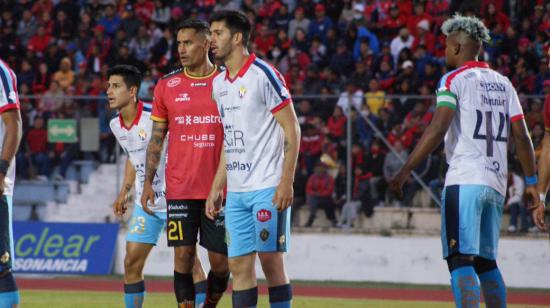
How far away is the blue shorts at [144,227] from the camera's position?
411 inches

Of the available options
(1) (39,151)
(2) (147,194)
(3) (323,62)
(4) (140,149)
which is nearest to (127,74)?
(4) (140,149)

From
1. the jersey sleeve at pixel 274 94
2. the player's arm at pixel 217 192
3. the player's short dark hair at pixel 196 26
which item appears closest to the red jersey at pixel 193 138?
the player's short dark hair at pixel 196 26

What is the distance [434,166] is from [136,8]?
10.6m

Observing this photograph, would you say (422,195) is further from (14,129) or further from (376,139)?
(14,129)

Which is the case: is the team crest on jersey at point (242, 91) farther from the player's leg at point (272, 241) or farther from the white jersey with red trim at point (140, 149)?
the white jersey with red trim at point (140, 149)

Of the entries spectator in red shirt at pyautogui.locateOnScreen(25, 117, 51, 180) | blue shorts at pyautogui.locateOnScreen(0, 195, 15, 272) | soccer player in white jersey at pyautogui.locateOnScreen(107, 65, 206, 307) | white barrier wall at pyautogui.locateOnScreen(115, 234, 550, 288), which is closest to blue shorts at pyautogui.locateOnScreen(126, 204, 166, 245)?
soccer player in white jersey at pyautogui.locateOnScreen(107, 65, 206, 307)

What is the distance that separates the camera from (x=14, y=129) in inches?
333

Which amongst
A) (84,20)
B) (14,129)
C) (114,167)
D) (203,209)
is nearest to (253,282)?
(203,209)

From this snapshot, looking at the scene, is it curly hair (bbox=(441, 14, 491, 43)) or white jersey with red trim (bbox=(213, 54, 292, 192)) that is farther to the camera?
curly hair (bbox=(441, 14, 491, 43))

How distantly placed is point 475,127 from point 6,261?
3.76 m

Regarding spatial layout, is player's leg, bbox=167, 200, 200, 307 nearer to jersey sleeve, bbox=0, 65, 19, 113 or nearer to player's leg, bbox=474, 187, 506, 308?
jersey sleeve, bbox=0, 65, 19, 113

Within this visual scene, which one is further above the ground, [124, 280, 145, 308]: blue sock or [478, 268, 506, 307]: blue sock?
[478, 268, 506, 307]: blue sock

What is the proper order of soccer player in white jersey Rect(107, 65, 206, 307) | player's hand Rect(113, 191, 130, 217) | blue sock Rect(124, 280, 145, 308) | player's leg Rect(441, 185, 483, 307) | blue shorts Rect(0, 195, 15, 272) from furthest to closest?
player's hand Rect(113, 191, 130, 217)
soccer player in white jersey Rect(107, 65, 206, 307)
blue sock Rect(124, 280, 145, 308)
blue shorts Rect(0, 195, 15, 272)
player's leg Rect(441, 185, 483, 307)

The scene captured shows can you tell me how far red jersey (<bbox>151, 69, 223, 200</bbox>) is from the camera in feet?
31.8
